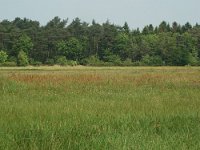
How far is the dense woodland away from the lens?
9219 centimetres

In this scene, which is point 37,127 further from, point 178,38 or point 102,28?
point 102,28

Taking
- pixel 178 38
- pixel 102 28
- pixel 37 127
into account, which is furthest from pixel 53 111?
pixel 102 28

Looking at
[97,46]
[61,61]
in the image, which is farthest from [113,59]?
[61,61]

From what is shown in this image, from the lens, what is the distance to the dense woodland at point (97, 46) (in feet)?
302

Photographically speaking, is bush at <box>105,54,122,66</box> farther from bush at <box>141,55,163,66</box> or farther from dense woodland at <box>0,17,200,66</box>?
bush at <box>141,55,163,66</box>

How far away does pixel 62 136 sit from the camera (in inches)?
285

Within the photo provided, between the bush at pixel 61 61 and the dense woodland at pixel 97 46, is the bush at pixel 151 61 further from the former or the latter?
the bush at pixel 61 61

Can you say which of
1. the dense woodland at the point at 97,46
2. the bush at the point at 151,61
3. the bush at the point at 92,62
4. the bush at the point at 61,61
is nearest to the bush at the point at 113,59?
the dense woodland at the point at 97,46

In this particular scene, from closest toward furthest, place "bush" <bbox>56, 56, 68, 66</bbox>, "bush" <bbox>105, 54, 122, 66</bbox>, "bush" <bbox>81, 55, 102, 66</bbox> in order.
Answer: "bush" <bbox>56, 56, 68, 66</bbox>, "bush" <bbox>81, 55, 102, 66</bbox>, "bush" <bbox>105, 54, 122, 66</bbox>

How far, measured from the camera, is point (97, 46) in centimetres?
10331

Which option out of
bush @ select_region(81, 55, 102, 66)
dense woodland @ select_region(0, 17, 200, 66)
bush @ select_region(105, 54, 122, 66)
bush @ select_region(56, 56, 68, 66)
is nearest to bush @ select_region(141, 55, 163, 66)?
dense woodland @ select_region(0, 17, 200, 66)

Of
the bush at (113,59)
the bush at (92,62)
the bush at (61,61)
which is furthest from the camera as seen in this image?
the bush at (113,59)

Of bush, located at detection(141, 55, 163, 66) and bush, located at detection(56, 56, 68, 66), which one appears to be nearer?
bush, located at detection(56, 56, 68, 66)

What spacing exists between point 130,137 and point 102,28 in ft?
324
